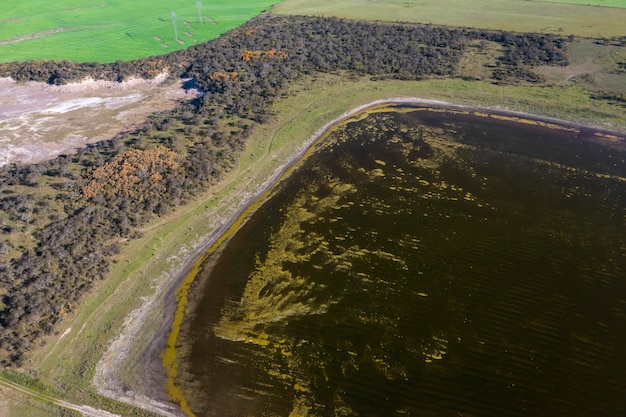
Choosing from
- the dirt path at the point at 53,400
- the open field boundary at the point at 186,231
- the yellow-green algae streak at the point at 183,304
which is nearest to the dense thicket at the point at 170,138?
the open field boundary at the point at 186,231

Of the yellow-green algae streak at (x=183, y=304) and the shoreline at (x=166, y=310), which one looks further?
the yellow-green algae streak at (x=183, y=304)

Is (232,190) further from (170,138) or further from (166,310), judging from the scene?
(166,310)

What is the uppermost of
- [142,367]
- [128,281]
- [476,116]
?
[476,116]

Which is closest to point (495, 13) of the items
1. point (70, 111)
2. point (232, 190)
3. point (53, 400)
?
point (232, 190)

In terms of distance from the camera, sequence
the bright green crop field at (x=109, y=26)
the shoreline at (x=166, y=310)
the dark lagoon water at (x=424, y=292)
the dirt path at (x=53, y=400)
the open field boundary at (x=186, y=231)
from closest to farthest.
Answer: the dirt path at (x=53, y=400)
the dark lagoon water at (x=424, y=292)
the shoreline at (x=166, y=310)
the open field boundary at (x=186, y=231)
the bright green crop field at (x=109, y=26)

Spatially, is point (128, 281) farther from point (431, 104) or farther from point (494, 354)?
point (431, 104)

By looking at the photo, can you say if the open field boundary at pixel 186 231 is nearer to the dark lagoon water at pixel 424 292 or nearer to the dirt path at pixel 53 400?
the dirt path at pixel 53 400

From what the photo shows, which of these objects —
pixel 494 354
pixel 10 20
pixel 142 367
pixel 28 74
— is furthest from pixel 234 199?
pixel 10 20
